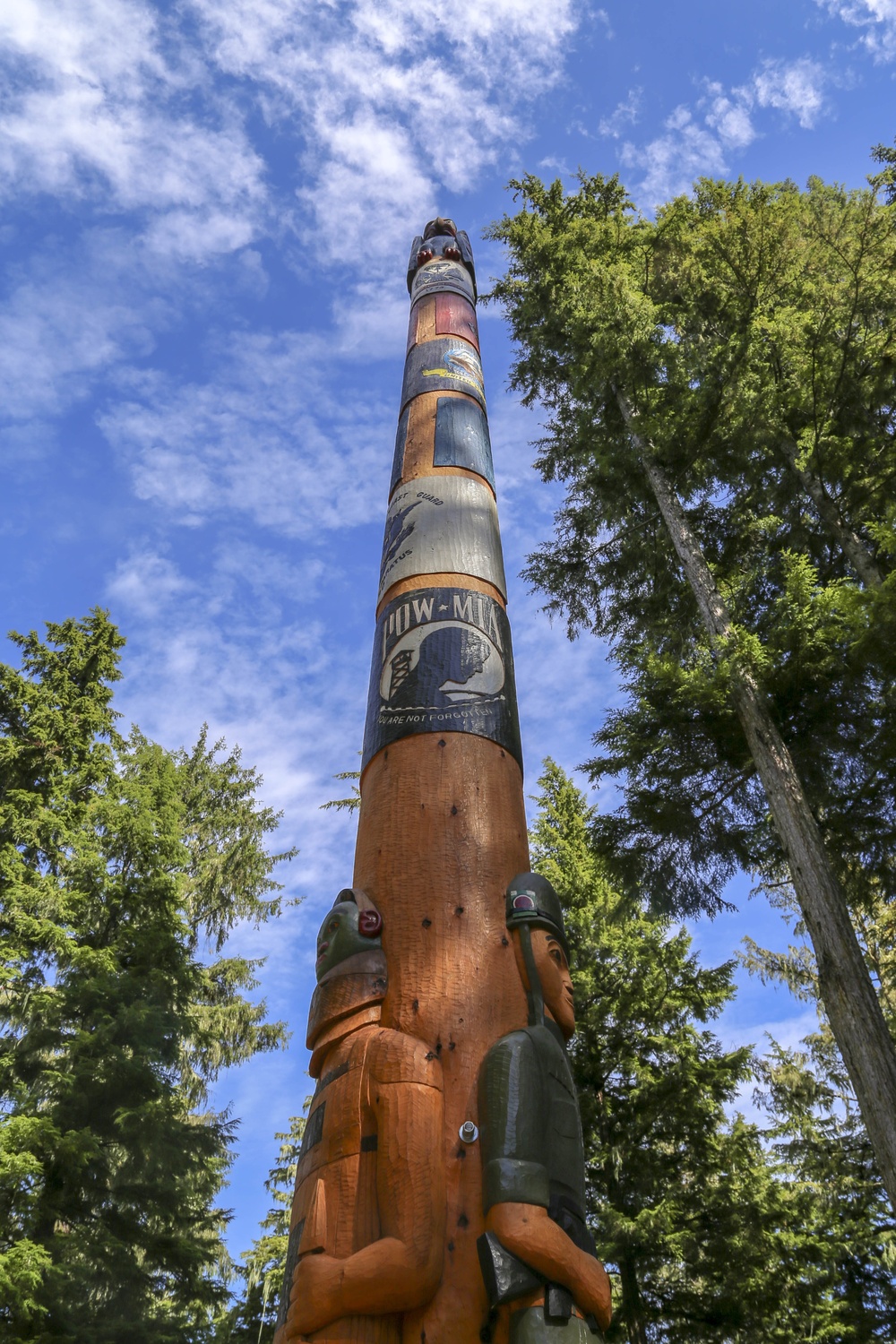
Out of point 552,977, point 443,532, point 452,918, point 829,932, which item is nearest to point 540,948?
point 552,977

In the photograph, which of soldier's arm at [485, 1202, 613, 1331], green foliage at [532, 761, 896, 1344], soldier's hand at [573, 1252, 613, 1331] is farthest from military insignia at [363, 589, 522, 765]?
green foliage at [532, 761, 896, 1344]

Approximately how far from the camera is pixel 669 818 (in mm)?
9742

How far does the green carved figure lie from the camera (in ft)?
9.90

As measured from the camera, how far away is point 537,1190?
3.24 meters

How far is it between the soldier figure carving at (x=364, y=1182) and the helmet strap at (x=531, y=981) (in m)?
0.54

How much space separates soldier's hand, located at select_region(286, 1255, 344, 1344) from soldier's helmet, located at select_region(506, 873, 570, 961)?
1.51 metres

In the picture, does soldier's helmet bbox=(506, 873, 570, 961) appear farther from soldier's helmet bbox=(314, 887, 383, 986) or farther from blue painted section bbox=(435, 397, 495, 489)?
blue painted section bbox=(435, 397, 495, 489)

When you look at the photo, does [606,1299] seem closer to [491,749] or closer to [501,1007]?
[501,1007]

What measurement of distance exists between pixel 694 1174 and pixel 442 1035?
1036 cm

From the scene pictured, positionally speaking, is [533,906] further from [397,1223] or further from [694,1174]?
[694,1174]

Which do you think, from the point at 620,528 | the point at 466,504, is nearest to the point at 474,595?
the point at 466,504

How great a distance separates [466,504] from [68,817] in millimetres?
9112

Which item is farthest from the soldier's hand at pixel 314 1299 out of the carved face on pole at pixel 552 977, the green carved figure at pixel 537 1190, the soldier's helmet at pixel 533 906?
the soldier's helmet at pixel 533 906

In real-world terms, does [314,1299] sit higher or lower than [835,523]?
lower
